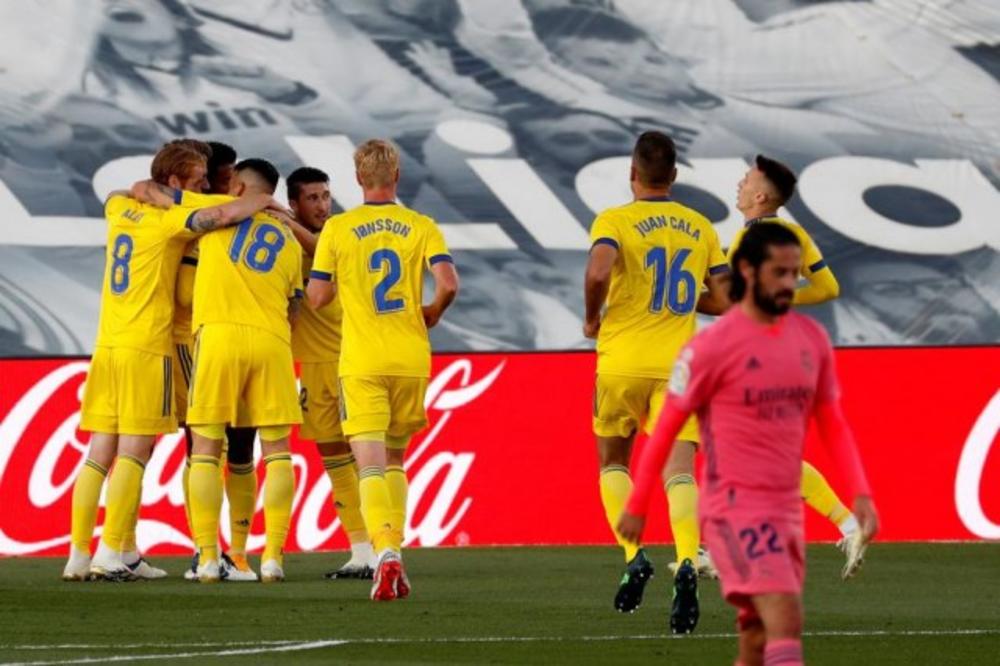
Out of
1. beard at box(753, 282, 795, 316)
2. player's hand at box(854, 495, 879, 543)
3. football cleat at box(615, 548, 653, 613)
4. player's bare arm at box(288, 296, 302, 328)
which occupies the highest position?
beard at box(753, 282, 795, 316)

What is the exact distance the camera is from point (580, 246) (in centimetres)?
1728

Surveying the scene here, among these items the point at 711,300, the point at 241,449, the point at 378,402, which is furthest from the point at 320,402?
the point at 711,300

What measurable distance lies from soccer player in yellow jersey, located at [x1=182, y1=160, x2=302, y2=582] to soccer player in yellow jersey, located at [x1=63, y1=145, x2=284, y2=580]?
39cm

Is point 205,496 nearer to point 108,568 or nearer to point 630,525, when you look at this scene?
point 108,568

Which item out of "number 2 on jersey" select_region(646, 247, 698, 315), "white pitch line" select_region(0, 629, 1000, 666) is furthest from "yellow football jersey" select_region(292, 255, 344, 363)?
"white pitch line" select_region(0, 629, 1000, 666)

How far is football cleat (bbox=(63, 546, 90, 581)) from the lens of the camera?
1238cm

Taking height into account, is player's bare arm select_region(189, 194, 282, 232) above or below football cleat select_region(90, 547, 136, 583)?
above

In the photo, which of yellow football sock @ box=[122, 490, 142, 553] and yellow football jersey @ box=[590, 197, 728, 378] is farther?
yellow football sock @ box=[122, 490, 142, 553]

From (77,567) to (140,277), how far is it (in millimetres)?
1469

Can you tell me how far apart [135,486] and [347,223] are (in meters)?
2.13

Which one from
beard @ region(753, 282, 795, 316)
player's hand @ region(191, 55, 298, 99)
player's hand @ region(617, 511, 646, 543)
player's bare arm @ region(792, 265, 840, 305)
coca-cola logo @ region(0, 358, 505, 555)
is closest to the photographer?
player's hand @ region(617, 511, 646, 543)

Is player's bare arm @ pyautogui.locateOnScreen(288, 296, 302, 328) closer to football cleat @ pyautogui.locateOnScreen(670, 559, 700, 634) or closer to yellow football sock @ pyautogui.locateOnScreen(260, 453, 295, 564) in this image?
yellow football sock @ pyautogui.locateOnScreen(260, 453, 295, 564)

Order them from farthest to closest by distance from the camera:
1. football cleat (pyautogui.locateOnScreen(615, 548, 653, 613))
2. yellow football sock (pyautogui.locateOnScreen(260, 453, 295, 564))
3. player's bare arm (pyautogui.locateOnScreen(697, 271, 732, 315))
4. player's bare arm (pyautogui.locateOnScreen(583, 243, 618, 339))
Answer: yellow football sock (pyautogui.locateOnScreen(260, 453, 295, 564))
player's bare arm (pyautogui.locateOnScreen(697, 271, 732, 315))
player's bare arm (pyautogui.locateOnScreen(583, 243, 618, 339))
football cleat (pyautogui.locateOnScreen(615, 548, 653, 613))

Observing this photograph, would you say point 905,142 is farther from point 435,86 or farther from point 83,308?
point 83,308
